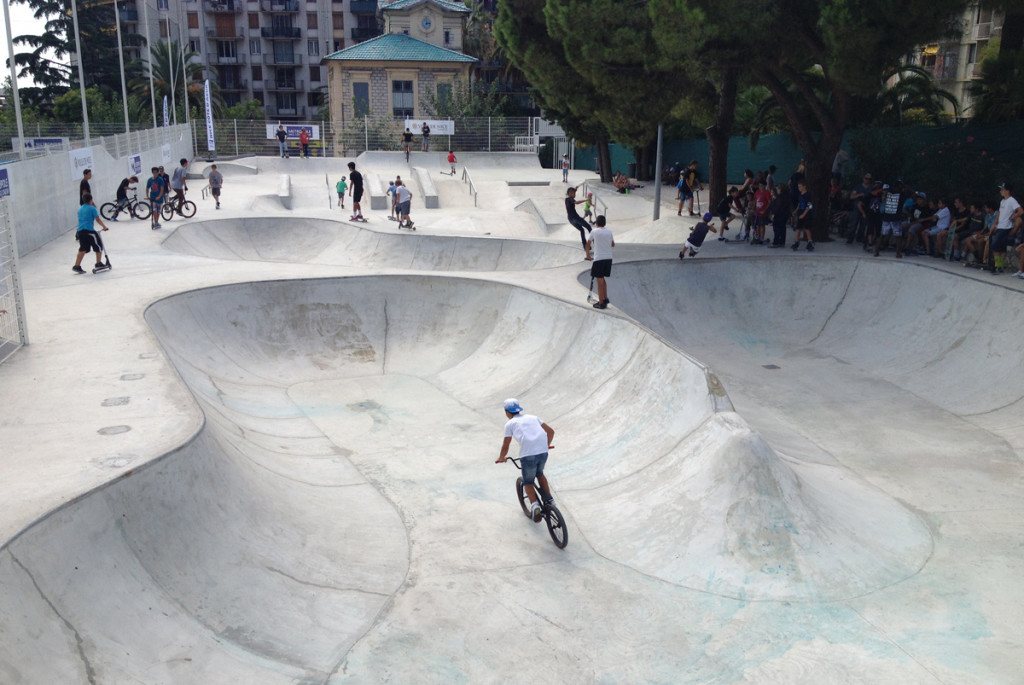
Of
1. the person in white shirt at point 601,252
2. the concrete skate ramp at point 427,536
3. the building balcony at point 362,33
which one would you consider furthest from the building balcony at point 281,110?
the person in white shirt at point 601,252

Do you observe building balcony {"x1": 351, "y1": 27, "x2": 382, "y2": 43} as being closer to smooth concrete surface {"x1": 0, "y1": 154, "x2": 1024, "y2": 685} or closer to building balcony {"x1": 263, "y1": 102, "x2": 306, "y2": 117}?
building balcony {"x1": 263, "y1": 102, "x2": 306, "y2": 117}

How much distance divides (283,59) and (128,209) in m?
60.7

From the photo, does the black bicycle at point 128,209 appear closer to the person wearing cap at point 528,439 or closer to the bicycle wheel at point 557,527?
the person wearing cap at point 528,439

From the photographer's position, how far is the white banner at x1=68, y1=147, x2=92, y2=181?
23.2m

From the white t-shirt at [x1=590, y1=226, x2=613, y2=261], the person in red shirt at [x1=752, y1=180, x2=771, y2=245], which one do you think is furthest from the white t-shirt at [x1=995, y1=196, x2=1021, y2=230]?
the white t-shirt at [x1=590, y1=226, x2=613, y2=261]

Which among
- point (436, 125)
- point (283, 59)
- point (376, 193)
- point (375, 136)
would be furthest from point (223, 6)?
point (376, 193)

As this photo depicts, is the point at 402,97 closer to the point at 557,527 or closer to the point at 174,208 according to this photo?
the point at 174,208

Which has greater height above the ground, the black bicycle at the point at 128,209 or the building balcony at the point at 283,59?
the building balcony at the point at 283,59

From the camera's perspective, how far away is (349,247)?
82.2ft

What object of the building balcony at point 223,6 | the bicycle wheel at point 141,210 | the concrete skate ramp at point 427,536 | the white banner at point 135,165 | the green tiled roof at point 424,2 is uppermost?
the building balcony at point 223,6

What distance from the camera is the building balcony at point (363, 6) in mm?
79000

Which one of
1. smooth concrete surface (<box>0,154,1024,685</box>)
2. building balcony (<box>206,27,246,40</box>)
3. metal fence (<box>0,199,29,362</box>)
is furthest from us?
building balcony (<box>206,27,246,40</box>)

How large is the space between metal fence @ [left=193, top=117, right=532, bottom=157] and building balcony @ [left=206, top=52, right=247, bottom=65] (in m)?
35.8

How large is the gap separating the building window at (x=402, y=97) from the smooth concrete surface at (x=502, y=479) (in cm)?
4105
